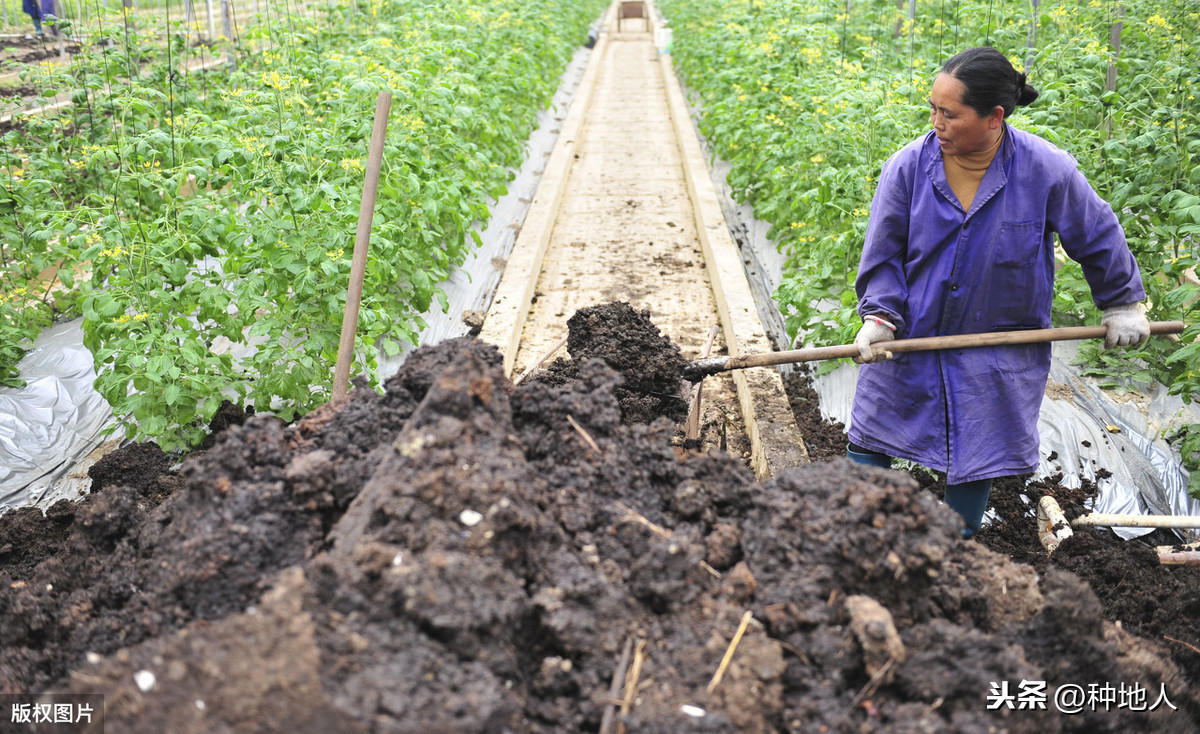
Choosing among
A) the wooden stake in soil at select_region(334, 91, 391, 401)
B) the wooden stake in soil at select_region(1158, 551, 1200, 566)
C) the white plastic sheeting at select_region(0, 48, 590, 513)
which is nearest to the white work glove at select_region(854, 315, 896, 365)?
the wooden stake in soil at select_region(1158, 551, 1200, 566)

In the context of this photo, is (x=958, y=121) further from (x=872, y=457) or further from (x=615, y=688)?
(x=615, y=688)

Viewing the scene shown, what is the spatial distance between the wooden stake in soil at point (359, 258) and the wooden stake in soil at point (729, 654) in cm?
165

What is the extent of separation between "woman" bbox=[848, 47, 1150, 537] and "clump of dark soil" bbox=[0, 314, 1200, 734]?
0.77m

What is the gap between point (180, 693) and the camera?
5.22ft

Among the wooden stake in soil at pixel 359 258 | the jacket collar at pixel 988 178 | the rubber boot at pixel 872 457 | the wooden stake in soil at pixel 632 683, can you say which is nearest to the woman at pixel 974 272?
the jacket collar at pixel 988 178

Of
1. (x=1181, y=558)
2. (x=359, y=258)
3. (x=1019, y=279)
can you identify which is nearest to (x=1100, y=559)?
(x=1181, y=558)

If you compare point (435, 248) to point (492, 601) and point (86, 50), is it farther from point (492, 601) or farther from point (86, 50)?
point (492, 601)

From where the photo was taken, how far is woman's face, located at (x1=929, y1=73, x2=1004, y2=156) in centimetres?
254

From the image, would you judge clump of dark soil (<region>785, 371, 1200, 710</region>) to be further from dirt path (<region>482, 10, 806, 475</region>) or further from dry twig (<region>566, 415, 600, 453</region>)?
dry twig (<region>566, 415, 600, 453</region>)

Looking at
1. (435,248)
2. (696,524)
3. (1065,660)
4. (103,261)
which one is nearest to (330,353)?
(103,261)

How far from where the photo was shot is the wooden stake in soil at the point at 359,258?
9.49 ft

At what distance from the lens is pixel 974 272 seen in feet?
8.98

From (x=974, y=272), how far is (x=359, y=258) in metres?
2.18

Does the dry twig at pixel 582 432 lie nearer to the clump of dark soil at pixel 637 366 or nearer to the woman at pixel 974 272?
the clump of dark soil at pixel 637 366
